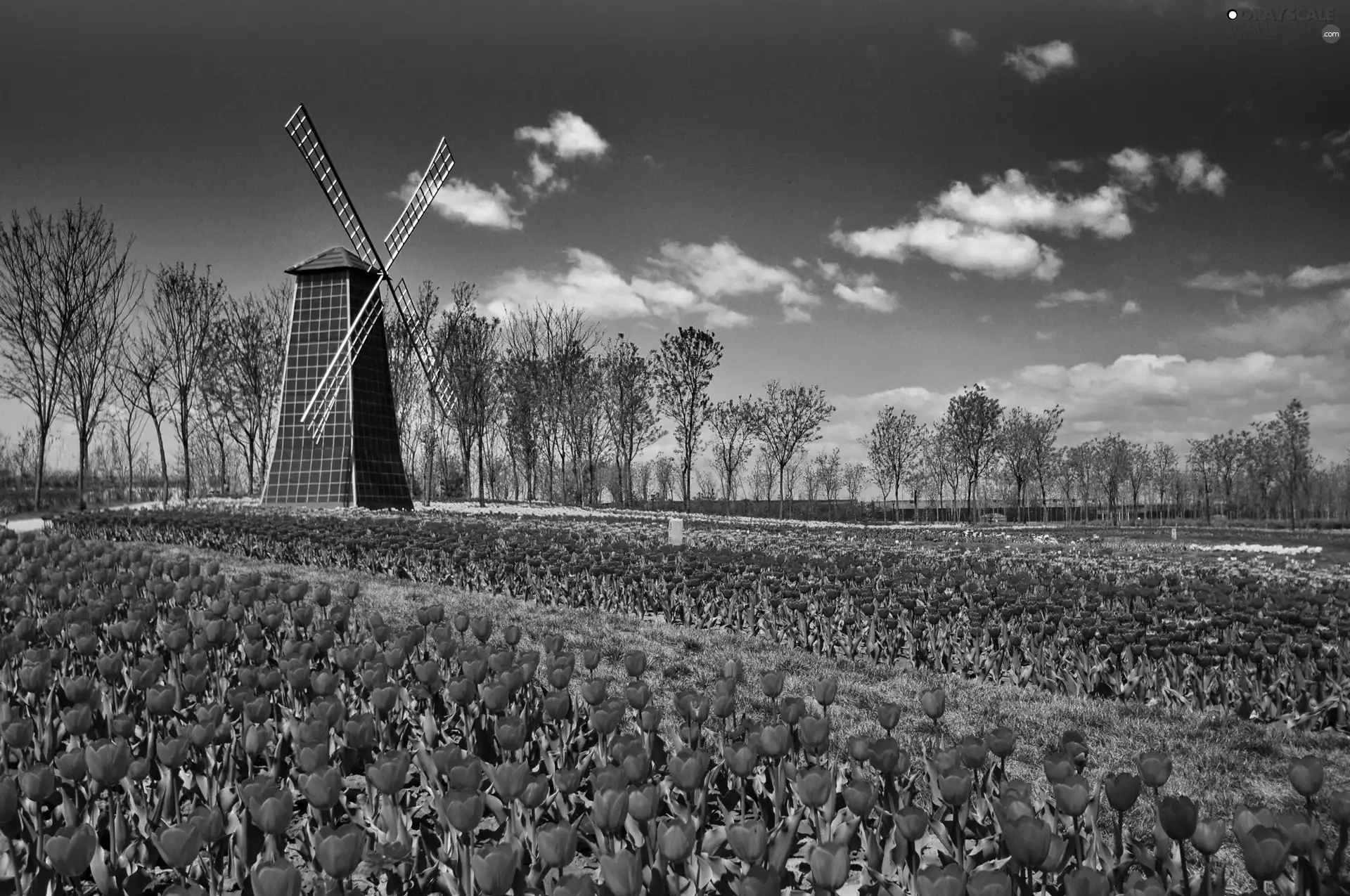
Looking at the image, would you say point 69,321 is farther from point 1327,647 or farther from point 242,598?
point 1327,647

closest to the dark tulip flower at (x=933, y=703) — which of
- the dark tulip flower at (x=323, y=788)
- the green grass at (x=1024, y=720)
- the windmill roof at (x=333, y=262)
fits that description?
the green grass at (x=1024, y=720)

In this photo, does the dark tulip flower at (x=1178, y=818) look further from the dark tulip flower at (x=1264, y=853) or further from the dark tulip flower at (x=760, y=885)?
the dark tulip flower at (x=760, y=885)

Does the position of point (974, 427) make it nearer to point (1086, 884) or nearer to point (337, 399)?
point (337, 399)

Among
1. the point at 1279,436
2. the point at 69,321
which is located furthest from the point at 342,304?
the point at 1279,436

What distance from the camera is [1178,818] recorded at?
2.01m

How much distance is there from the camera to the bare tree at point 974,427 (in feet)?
157

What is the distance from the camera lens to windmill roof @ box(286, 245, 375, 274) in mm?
24953

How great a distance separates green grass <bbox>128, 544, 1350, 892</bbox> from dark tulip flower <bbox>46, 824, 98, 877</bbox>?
3.07 metres

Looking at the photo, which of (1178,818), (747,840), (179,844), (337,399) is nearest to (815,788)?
(747,840)

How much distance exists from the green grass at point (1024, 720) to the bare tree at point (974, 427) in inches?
1708

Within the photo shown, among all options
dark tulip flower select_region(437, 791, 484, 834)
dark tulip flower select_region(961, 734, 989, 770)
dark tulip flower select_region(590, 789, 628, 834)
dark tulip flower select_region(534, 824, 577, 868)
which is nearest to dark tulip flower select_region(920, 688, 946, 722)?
dark tulip flower select_region(961, 734, 989, 770)

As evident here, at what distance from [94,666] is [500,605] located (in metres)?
4.55

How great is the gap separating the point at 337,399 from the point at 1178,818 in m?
25.2

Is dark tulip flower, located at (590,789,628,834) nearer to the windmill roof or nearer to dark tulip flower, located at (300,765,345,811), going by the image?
dark tulip flower, located at (300,765,345,811)
